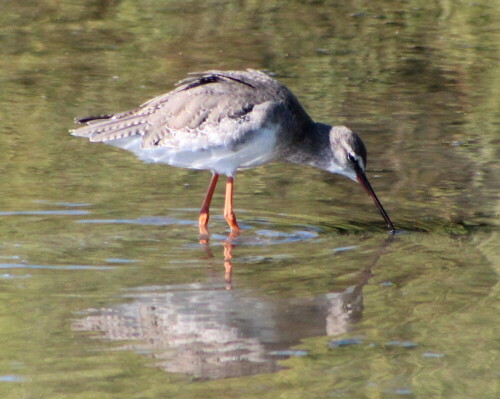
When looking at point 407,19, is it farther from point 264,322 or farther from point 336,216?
point 264,322

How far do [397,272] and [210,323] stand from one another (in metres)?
1.73

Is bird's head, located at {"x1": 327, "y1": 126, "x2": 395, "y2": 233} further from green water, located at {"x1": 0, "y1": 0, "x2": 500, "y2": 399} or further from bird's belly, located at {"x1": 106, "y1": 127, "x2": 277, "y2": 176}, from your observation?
bird's belly, located at {"x1": 106, "y1": 127, "x2": 277, "y2": 176}

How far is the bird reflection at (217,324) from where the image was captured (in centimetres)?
533

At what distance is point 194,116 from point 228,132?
0.33 m

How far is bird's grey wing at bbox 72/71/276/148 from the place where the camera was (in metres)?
7.76

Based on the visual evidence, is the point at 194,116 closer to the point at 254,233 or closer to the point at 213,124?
the point at 213,124

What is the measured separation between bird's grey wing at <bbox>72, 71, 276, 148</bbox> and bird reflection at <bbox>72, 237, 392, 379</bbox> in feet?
4.86

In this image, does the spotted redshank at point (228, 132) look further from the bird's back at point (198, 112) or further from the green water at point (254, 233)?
the green water at point (254, 233)

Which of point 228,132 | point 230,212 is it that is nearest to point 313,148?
point 230,212

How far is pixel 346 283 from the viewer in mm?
6758

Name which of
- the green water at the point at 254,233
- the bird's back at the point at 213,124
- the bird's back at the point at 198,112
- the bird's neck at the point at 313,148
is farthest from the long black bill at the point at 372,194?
the bird's back at the point at 198,112

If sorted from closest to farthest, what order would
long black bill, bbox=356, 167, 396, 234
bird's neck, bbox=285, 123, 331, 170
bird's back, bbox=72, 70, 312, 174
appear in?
bird's back, bbox=72, 70, 312, 174 < long black bill, bbox=356, 167, 396, 234 < bird's neck, bbox=285, 123, 331, 170

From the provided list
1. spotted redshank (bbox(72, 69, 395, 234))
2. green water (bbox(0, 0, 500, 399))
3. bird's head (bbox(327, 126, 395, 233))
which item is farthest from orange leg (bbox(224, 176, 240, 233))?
bird's head (bbox(327, 126, 395, 233))

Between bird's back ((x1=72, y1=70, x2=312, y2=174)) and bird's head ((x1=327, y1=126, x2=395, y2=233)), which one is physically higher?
bird's back ((x1=72, y1=70, x2=312, y2=174))
